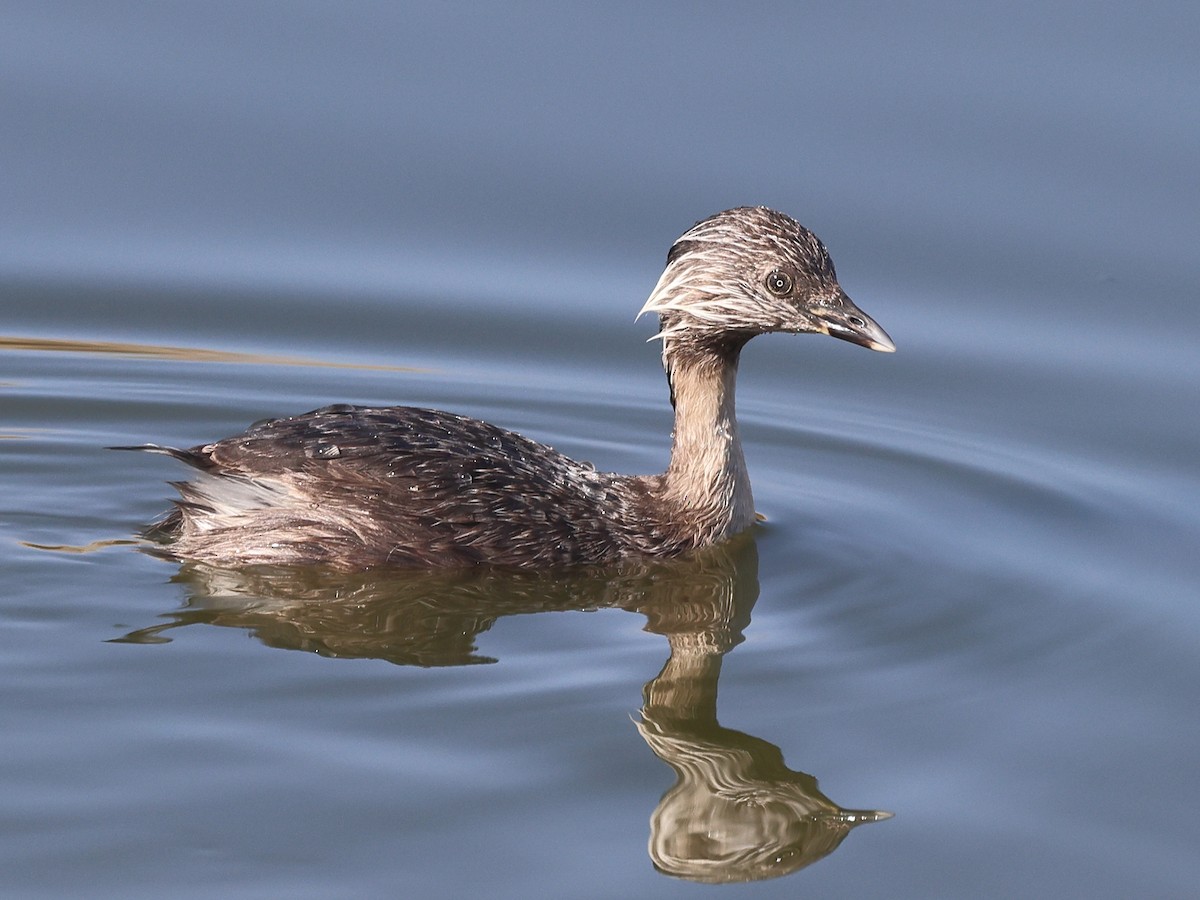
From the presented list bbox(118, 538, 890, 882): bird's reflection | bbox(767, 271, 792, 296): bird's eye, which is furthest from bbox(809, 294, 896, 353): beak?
bbox(118, 538, 890, 882): bird's reflection

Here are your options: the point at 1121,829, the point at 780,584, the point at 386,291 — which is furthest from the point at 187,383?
the point at 1121,829

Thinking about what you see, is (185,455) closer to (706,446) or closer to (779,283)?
(706,446)

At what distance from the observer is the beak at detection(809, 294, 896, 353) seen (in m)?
9.29

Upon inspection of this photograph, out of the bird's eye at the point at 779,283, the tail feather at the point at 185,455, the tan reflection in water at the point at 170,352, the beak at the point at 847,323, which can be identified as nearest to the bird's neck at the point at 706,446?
the bird's eye at the point at 779,283

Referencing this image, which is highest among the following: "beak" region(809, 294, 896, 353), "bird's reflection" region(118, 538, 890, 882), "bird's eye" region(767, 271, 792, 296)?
"bird's eye" region(767, 271, 792, 296)

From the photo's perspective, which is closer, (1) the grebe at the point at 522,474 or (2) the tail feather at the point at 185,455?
(2) the tail feather at the point at 185,455

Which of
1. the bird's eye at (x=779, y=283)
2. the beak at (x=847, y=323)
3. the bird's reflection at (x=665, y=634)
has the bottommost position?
the bird's reflection at (x=665, y=634)

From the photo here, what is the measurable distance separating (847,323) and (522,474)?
1.68 meters

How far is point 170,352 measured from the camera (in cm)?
1173

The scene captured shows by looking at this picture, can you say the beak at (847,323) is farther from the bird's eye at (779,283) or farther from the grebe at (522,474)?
the bird's eye at (779,283)

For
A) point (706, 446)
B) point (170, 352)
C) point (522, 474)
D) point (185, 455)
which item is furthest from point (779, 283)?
point (170, 352)

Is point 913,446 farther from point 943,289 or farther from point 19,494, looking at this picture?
point 19,494

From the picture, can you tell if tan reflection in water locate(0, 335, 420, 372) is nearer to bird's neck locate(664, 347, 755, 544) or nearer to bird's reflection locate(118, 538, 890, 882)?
bird's neck locate(664, 347, 755, 544)

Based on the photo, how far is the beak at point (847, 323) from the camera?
30.5ft
